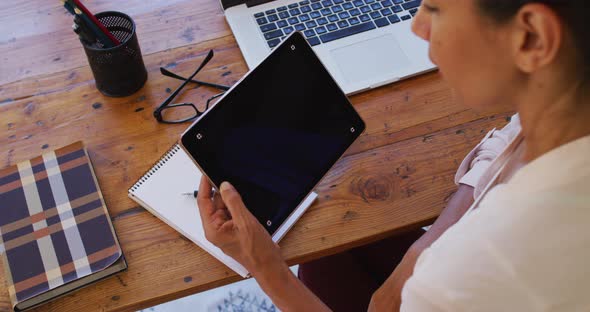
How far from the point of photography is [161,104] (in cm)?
97

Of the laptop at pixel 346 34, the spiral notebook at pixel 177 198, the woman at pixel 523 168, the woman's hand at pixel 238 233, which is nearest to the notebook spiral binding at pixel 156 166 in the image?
the spiral notebook at pixel 177 198

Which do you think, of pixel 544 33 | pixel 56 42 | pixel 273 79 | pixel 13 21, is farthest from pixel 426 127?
pixel 13 21

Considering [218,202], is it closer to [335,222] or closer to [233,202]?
[233,202]

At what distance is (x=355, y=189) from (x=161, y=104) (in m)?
0.36

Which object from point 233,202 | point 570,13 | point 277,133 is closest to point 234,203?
point 233,202

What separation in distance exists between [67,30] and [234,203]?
561 mm

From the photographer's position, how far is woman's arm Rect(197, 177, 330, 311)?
0.78 meters

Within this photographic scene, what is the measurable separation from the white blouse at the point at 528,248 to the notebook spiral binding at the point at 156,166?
1.52 feet

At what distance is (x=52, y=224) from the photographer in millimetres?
827

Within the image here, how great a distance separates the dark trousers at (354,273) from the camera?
100 centimetres

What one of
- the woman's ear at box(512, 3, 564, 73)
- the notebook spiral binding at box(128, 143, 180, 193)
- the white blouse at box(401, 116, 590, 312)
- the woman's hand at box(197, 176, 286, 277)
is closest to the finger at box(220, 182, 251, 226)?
the woman's hand at box(197, 176, 286, 277)

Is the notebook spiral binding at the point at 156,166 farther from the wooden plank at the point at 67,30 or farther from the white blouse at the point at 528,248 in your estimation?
the white blouse at the point at 528,248

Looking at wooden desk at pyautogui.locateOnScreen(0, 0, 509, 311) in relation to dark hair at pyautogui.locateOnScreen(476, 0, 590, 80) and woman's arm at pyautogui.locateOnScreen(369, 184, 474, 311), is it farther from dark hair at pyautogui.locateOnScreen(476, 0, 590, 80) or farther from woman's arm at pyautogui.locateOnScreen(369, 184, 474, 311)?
dark hair at pyautogui.locateOnScreen(476, 0, 590, 80)

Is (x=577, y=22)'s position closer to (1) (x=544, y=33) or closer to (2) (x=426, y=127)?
(1) (x=544, y=33)
